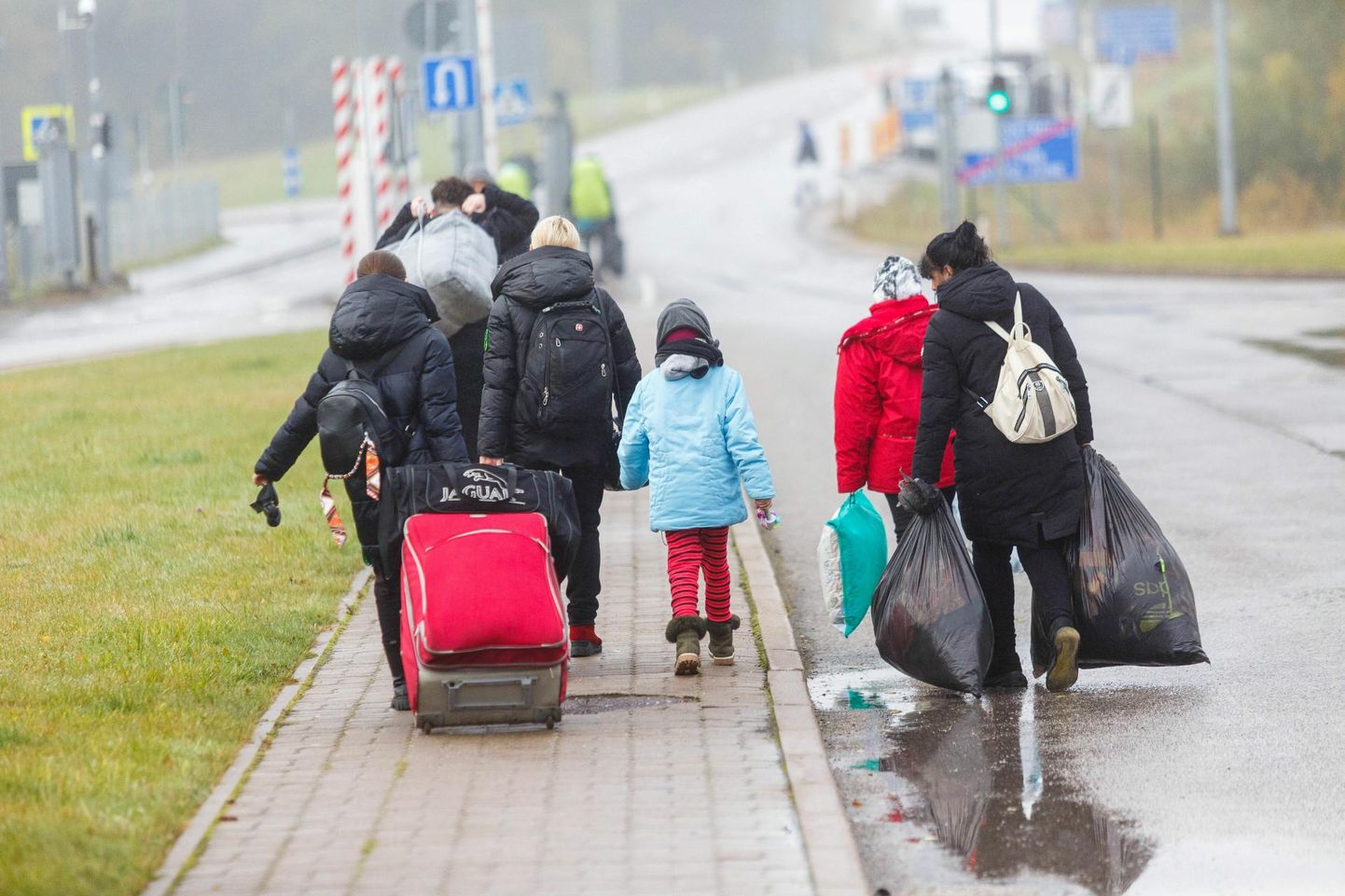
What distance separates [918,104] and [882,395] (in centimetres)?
5042

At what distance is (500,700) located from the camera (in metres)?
6.70

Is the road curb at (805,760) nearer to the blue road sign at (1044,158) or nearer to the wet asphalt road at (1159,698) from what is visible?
the wet asphalt road at (1159,698)

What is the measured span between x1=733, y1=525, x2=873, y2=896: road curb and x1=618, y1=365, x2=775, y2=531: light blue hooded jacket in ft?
2.05

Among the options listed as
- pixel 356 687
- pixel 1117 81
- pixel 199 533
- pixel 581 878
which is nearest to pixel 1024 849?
pixel 581 878

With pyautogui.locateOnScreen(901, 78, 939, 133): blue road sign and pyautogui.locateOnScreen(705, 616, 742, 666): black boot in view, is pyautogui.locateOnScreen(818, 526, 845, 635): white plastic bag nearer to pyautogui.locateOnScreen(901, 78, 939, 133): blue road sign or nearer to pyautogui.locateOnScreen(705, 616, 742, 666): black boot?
pyautogui.locateOnScreen(705, 616, 742, 666): black boot

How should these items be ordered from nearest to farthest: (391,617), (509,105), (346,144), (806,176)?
(391,617) < (346,144) < (509,105) < (806,176)

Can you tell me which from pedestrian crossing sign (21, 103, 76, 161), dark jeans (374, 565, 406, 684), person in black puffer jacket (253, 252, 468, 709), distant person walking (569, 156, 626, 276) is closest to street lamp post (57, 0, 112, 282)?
pedestrian crossing sign (21, 103, 76, 161)

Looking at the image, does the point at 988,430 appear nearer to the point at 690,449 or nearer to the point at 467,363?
the point at 690,449

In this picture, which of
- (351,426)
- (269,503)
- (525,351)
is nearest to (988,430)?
(525,351)

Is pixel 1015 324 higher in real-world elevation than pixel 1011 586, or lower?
higher

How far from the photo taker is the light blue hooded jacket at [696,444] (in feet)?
25.0

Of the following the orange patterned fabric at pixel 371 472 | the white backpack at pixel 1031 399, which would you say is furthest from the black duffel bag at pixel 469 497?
the white backpack at pixel 1031 399

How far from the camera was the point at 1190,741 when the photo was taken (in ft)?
21.5

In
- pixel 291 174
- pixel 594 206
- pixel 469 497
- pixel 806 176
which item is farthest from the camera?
pixel 291 174
